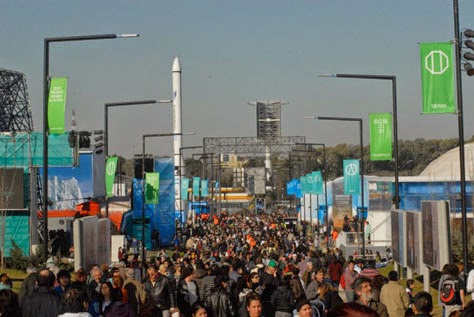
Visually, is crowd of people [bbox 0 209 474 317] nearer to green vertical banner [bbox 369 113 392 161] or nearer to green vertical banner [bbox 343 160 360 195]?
green vertical banner [bbox 369 113 392 161]

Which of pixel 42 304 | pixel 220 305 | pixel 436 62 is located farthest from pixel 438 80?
pixel 42 304

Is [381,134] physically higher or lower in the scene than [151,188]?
higher

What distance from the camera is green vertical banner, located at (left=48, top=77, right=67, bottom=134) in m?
23.7

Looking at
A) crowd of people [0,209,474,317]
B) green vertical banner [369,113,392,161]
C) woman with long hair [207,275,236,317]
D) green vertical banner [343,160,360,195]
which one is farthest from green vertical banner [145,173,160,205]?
woman with long hair [207,275,236,317]

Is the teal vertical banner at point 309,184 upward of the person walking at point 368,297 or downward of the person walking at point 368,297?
upward

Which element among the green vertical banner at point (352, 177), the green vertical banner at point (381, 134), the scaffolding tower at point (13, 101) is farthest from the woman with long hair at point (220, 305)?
the scaffolding tower at point (13, 101)

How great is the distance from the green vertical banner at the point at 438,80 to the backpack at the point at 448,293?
4466 millimetres

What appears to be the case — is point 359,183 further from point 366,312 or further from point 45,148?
point 366,312

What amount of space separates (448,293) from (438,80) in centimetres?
502

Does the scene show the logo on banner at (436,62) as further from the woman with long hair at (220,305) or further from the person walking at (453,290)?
the woman with long hair at (220,305)

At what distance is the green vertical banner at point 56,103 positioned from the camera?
77.9 feet

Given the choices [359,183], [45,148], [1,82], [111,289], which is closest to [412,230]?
[45,148]

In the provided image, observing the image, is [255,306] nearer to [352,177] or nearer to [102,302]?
[102,302]

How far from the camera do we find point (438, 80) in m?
19.8
